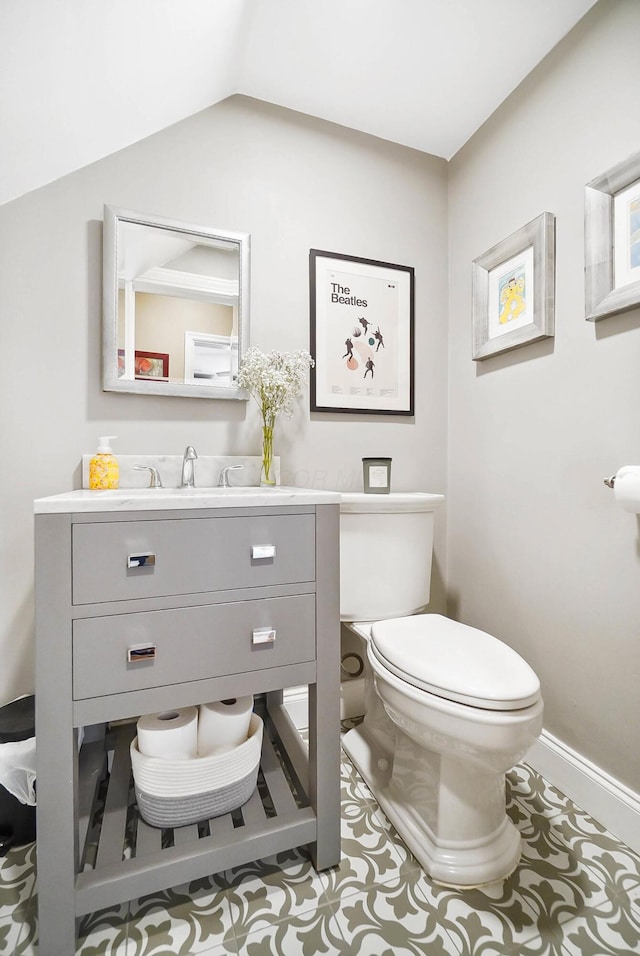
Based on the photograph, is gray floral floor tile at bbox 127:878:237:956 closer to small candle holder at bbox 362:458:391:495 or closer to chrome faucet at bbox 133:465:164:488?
chrome faucet at bbox 133:465:164:488

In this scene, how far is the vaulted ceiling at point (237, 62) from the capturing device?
1070 millimetres

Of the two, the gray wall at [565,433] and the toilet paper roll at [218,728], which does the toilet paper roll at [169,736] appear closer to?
the toilet paper roll at [218,728]

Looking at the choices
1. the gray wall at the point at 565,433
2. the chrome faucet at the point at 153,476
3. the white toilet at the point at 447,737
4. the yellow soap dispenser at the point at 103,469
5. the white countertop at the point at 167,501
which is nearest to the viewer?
the white countertop at the point at 167,501

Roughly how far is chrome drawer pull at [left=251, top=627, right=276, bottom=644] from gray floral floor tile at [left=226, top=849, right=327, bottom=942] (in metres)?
0.56

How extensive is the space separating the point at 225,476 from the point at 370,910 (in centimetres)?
118

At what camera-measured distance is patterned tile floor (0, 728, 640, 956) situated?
2.92ft

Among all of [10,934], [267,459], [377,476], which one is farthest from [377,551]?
[10,934]

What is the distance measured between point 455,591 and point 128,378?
1.48 m

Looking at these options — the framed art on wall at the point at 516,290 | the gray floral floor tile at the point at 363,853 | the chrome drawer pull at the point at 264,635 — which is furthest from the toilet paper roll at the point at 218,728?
the framed art on wall at the point at 516,290

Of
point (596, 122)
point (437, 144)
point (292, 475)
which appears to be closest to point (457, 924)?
point (292, 475)

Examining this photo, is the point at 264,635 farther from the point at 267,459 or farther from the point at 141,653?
the point at 267,459

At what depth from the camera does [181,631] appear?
95cm

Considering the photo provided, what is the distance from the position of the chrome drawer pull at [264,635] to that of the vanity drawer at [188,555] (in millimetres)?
101

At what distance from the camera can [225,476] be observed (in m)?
1.52
